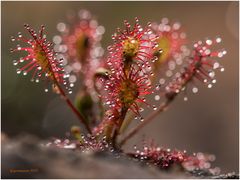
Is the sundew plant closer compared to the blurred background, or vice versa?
the sundew plant

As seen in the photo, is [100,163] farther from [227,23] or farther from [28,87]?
[227,23]

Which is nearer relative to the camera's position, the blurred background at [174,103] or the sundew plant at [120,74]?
the sundew plant at [120,74]

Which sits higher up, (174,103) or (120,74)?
(120,74)

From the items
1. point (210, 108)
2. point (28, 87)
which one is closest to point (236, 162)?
point (210, 108)

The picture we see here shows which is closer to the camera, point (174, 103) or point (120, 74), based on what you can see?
point (120, 74)
